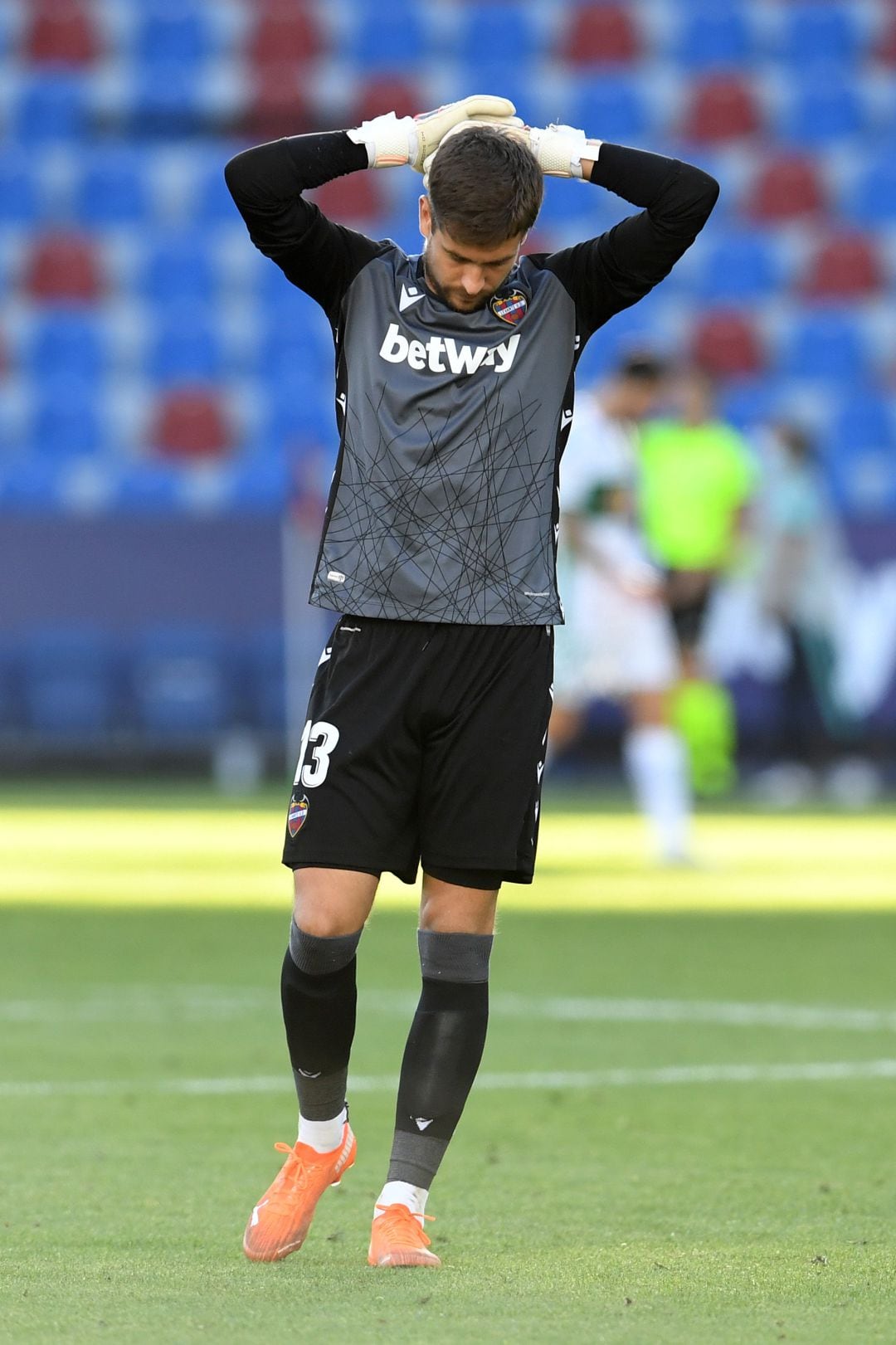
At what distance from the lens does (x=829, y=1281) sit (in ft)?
12.5

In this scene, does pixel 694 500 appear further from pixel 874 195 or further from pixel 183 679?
pixel 874 195

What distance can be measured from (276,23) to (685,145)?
3860 millimetres

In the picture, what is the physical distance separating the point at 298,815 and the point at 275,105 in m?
17.7

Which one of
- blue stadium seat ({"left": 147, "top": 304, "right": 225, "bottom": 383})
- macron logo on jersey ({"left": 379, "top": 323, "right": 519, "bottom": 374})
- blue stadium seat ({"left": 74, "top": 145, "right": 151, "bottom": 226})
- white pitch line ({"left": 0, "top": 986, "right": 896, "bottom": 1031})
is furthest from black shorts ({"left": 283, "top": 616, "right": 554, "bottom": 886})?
blue stadium seat ({"left": 74, "top": 145, "right": 151, "bottom": 226})

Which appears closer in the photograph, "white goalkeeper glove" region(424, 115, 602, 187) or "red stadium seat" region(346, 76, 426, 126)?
"white goalkeeper glove" region(424, 115, 602, 187)

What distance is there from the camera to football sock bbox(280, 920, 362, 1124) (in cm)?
408

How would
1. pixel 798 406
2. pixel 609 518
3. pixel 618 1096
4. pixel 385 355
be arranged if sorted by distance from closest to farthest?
1. pixel 385 355
2. pixel 618 1096
3. pixel 609 518
4. pixel 798 406

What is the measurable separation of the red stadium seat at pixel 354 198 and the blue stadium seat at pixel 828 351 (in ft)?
12.1

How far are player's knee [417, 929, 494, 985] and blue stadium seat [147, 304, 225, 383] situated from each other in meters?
15.5

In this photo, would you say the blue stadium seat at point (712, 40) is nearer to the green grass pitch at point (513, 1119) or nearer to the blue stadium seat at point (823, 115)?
the blue stadium seat at point (823, 115)

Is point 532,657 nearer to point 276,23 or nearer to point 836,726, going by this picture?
point 836,726

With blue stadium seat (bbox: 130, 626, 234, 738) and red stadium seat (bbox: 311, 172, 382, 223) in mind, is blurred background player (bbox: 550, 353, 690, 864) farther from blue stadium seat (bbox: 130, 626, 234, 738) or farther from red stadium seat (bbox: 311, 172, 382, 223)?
red stadium seat (bbox: 311, 172, 382, 223)

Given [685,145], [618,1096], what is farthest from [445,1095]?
[685,145]

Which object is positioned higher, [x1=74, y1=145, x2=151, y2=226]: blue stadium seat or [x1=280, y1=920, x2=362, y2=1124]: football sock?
[x1=74, y1=145, x2=151, y2=226]: blue stadium seat
